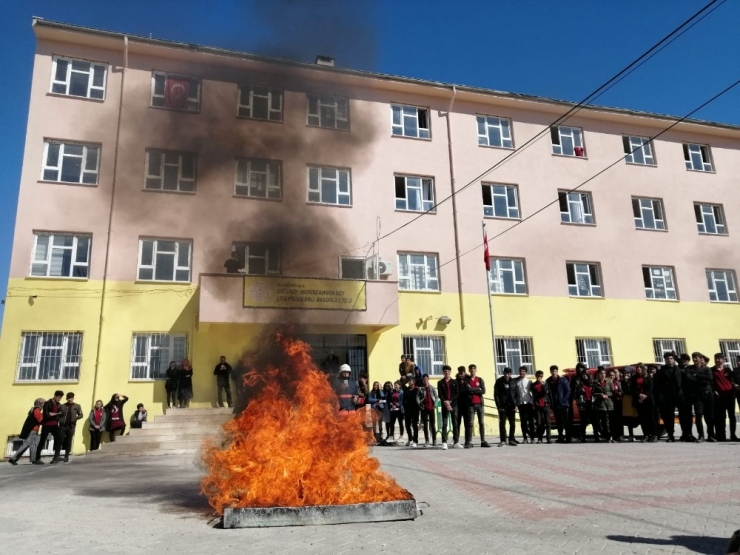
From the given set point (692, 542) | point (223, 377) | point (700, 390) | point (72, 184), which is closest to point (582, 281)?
point (700, 390)

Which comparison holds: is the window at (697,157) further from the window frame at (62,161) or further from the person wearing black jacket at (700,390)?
the window frame at (62,161)

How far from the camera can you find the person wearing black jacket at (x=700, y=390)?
1238 cm

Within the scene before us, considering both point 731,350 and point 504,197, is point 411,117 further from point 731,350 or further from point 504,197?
point 731,350

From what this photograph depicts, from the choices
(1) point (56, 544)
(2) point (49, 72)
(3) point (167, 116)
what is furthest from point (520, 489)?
(2) point (49, 72)

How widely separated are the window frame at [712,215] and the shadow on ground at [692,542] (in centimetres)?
2426

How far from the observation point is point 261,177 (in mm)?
9195

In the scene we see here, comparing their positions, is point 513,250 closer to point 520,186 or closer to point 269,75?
point 520,186

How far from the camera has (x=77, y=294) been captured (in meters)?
17.4

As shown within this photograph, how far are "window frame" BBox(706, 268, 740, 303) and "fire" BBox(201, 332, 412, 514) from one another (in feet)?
76.5

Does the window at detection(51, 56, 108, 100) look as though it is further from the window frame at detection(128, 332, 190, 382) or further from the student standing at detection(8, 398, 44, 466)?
the student standing at detection(8, 398, 44, 466)

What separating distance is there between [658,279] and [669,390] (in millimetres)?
12907

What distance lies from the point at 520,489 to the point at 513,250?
15.9 metres

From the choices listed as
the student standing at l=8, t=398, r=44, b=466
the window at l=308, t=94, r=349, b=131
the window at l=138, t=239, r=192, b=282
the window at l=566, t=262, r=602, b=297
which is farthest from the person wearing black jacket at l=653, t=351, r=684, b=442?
the student standing at l=8, t=398, r=44, b=466

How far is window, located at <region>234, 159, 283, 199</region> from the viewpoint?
9.11m
